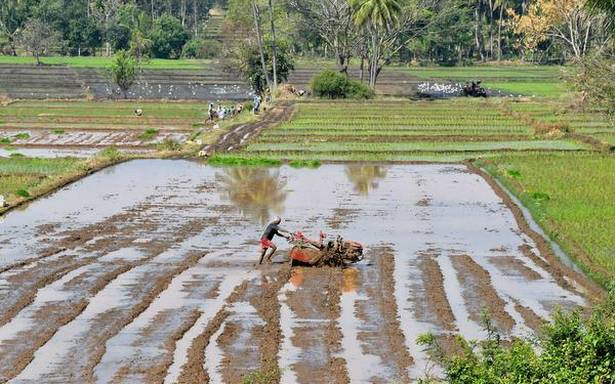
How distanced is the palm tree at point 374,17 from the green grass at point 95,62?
2938 cm

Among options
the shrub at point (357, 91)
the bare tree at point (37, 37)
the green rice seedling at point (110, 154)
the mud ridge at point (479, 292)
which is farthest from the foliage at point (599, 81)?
the bare tree at point (37, 37)

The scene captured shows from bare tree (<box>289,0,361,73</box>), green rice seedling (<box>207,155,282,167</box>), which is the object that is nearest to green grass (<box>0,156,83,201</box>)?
green rice seedling (<box>207,155,282,167</box>)

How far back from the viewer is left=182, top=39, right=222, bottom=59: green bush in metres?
103

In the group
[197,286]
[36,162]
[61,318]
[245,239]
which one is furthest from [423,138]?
[61,318]

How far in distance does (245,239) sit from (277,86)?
4313 cm

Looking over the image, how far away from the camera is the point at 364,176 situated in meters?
35.8

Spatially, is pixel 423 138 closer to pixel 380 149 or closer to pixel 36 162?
pixel 380 149

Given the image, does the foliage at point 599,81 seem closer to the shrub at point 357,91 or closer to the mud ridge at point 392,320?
the mud ridge at point 392,320

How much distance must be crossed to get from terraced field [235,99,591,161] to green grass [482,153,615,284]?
10.7 ft

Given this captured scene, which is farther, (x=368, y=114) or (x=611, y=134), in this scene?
(x=368, y=114)

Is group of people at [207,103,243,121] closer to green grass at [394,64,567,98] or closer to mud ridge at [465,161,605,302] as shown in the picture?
green grass at [394,64,567,98]

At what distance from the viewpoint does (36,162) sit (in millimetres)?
38031

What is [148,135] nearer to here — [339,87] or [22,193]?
[22,193]

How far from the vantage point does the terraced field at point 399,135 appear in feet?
135
